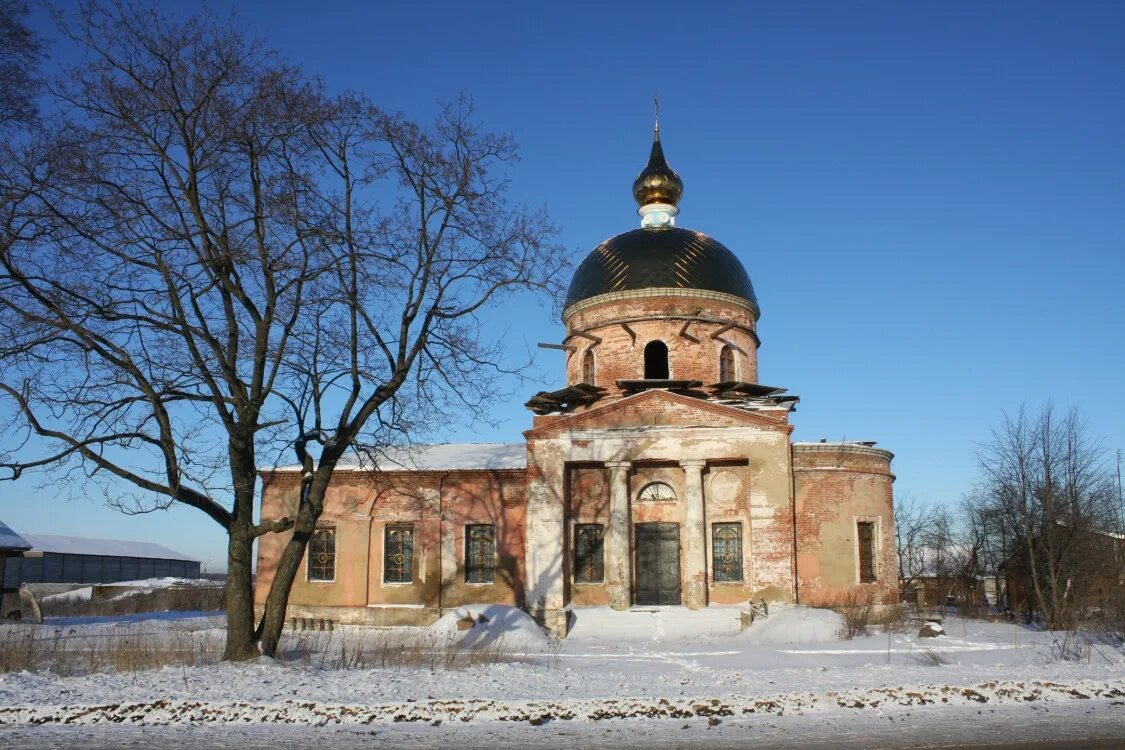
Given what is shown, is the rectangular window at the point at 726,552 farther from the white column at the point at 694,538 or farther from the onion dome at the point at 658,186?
the onion dome at the point at 658,186

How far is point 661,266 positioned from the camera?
87.5 feet

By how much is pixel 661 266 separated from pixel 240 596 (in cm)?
1669

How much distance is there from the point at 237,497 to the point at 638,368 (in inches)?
576

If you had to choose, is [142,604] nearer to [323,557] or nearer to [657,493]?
[323,557]

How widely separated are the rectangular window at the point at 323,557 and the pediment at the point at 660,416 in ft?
21.7

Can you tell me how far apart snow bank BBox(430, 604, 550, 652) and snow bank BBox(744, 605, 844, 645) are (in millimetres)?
4538

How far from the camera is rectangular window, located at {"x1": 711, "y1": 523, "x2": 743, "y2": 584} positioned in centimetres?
2284

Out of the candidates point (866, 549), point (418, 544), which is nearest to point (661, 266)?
point (866, 549)

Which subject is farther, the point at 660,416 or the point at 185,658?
the point at 660,416

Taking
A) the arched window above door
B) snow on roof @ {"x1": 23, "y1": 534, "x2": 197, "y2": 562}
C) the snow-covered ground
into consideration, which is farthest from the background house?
the snow-covered ground

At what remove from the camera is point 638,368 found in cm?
2622

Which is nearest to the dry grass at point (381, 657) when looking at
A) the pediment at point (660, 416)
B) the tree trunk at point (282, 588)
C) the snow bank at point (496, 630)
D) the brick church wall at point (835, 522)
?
the tree trunk at point (282, 588)

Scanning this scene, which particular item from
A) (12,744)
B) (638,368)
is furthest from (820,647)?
(12,744)

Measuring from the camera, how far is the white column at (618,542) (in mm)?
22047
